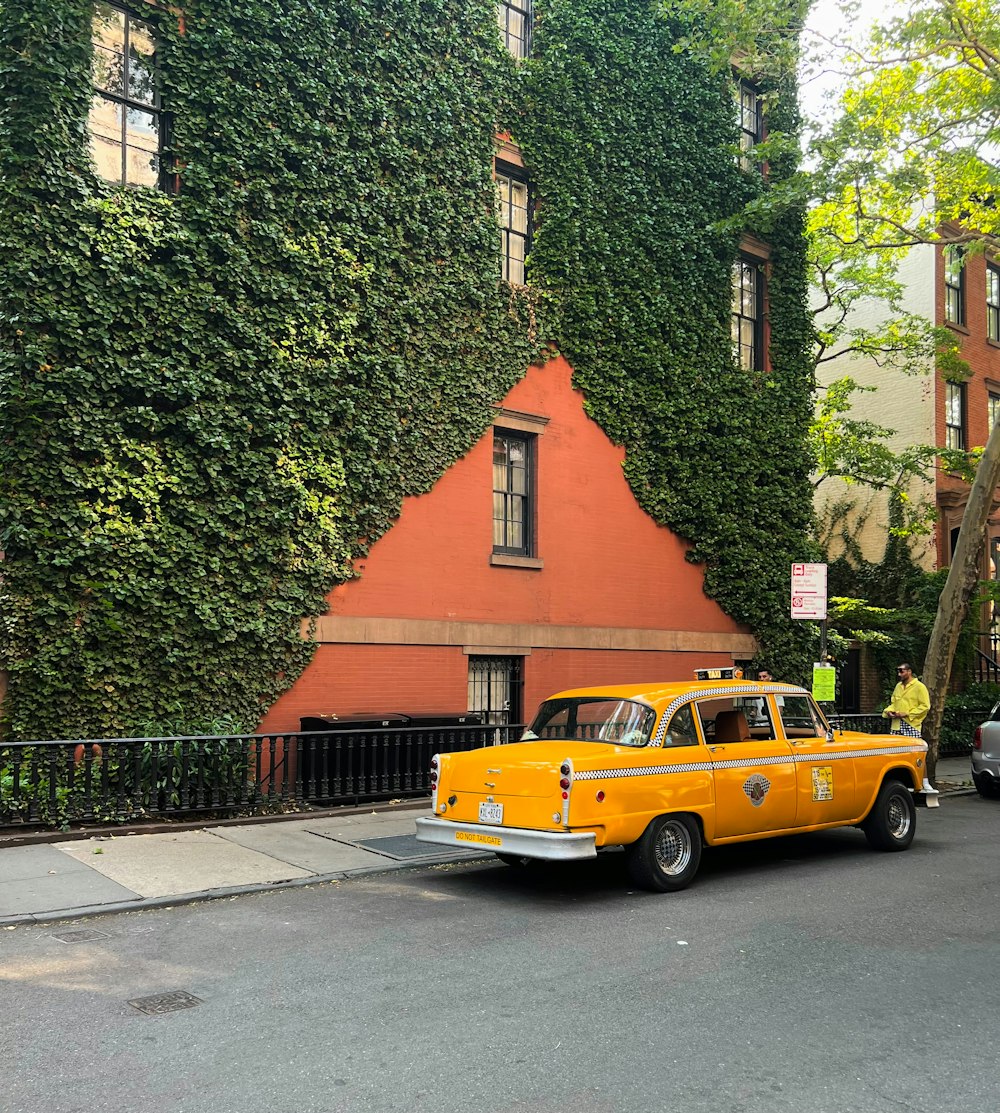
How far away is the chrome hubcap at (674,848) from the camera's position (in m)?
8.86

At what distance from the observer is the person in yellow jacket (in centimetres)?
1554

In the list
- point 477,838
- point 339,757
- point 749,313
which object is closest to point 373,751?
point 339,757

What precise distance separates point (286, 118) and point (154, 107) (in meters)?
1.69

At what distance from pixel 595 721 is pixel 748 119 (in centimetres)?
1706

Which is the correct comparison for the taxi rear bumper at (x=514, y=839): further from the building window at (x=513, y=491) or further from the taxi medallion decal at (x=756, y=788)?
the building window at (x=513, y=491)

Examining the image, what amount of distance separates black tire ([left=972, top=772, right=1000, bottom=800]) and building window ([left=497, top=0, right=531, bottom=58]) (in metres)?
13.9

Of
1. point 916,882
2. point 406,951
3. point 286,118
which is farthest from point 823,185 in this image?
point 406,951

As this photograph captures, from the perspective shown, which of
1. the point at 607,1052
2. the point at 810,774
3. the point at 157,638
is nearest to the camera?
the point at 607,1052

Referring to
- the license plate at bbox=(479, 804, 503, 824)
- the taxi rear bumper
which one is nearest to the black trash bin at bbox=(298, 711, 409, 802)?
the taxi rear bumper

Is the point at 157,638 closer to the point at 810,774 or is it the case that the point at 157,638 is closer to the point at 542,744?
the point at 542,744

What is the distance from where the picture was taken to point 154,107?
1323 centimetres

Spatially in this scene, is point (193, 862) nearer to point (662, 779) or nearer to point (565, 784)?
point (565, 784)

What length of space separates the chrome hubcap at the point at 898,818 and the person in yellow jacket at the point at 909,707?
14.5ft

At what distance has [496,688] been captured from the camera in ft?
55.0
